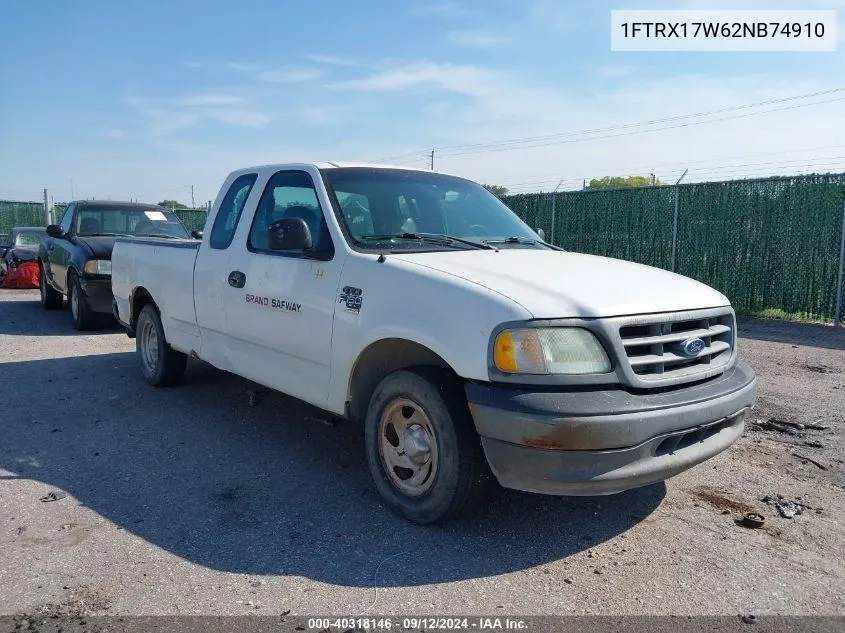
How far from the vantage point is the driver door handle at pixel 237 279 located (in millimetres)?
4836

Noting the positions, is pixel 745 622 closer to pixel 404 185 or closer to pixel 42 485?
pixel 404 185

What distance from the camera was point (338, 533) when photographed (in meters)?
3.56

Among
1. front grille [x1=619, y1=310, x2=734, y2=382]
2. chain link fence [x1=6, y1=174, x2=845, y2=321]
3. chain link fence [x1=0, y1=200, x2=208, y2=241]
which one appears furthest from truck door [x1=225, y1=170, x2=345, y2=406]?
chain link fence [x1=0, y1=200, x2=208, y2=241]

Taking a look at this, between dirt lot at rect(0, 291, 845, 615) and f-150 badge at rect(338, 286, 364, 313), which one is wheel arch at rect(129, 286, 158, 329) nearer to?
dirt lot at rect(0, 291, 845, 615)

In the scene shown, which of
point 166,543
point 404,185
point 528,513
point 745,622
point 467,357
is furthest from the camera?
point 404,185

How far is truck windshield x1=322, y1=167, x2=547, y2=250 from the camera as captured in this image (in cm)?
425

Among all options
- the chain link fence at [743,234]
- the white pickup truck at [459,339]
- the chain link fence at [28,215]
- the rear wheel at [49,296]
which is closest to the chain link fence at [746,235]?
the chain link fence at [743,234]

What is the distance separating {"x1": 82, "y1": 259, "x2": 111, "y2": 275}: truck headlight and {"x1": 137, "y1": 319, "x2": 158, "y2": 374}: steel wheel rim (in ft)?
11.0

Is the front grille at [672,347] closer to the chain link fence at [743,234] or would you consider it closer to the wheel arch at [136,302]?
the wheel arch at [136,302]

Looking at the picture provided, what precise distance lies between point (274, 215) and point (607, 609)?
3279mm

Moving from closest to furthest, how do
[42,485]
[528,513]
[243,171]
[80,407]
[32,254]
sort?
[528,513] < [42,485] < [243,171] < [80,407] < [32,254]

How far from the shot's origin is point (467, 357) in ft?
10.5

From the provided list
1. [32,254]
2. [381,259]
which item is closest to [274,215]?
[381,259]

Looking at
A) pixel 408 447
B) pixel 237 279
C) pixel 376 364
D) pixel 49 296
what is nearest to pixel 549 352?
pixel 408 447
